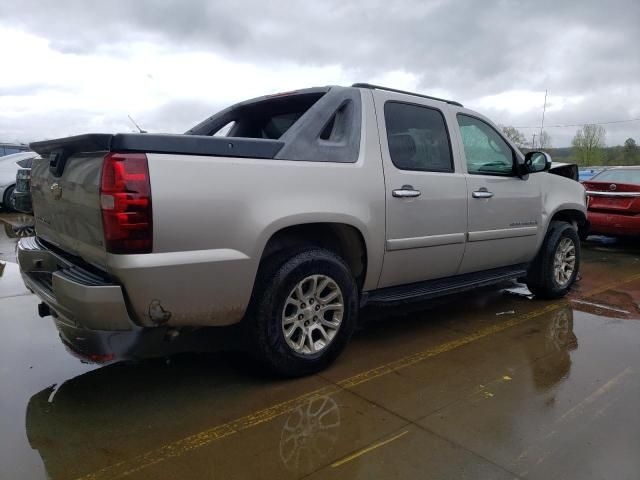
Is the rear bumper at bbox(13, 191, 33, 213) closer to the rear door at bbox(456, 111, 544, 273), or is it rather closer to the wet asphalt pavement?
the wet asphalt pavement

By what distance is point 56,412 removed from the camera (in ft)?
9.54

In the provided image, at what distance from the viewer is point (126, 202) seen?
2.54 meters

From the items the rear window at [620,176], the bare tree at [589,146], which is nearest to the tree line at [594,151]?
the bare tree at [589,146]

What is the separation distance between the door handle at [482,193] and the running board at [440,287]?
0.71 m

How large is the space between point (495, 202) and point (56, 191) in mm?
3457

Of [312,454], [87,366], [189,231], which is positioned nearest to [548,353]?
[312,454]

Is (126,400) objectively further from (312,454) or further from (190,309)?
(312,454)

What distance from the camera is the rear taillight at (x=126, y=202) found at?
2547 millimetres

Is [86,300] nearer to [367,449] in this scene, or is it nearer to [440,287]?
[367,449]

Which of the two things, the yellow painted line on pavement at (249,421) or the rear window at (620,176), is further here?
the rear window at (620,176)

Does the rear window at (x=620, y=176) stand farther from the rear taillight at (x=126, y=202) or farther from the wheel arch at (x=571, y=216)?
the rear taillight at (x=126, y=202)

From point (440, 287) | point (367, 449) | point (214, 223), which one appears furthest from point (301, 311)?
point (440, 287)

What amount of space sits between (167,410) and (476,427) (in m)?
1.75

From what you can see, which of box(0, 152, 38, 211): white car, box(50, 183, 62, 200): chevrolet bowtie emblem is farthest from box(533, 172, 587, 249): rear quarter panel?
box(0, 152, 38, 211): white car
